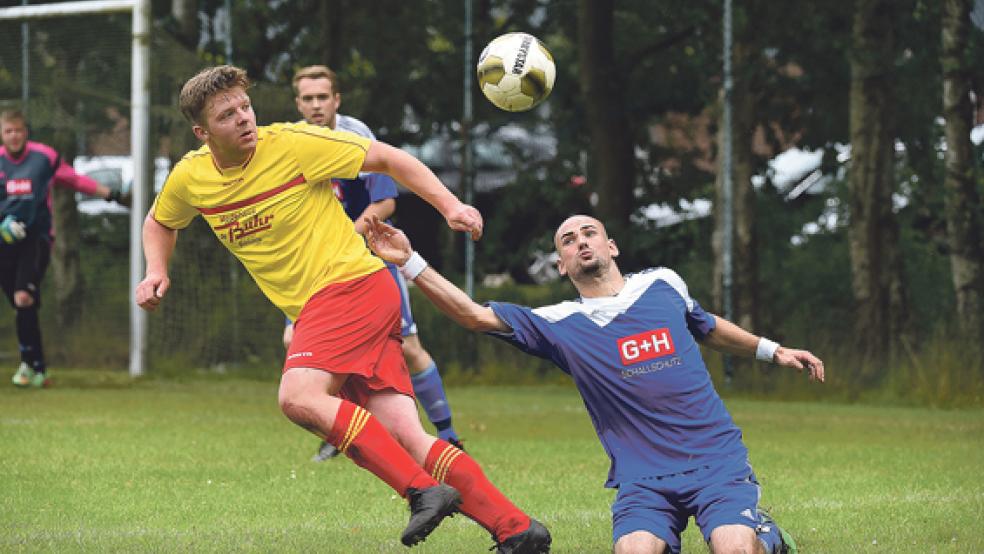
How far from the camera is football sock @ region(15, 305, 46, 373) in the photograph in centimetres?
1384

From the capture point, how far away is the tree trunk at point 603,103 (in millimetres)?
17938

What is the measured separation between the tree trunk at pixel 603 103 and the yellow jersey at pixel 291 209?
11860 mm

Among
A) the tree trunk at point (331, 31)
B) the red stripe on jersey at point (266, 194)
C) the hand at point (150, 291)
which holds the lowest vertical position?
the hand at point (150, 291)

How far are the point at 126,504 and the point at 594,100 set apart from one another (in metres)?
11.4

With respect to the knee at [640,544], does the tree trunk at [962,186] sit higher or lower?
higher

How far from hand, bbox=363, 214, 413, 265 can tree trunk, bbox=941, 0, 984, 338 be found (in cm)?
937

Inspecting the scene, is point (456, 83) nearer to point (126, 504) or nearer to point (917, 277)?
point (917, 277)

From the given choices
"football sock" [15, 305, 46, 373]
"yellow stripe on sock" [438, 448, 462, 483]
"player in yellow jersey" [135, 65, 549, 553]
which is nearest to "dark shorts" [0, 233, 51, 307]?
"football sock" [15, 305, 46, 373]

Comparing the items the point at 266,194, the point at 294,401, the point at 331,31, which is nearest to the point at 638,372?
the point at 294,401

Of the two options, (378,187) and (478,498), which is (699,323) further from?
(378,187)

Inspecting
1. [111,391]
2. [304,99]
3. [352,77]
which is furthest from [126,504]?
[352,77]

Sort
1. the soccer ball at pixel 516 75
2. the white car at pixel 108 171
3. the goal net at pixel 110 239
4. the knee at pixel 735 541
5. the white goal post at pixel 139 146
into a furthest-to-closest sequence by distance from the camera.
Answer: the white car at pixel 108 171 < the goal net at pixel 110 239 < the white goal post at pixel 139 146 < the soccer ball at pixel 516 75 < the knee at pixel 735 541

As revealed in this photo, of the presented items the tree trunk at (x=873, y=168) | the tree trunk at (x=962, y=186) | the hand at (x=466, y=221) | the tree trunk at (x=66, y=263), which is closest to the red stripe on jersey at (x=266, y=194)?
the hand at (x=466, y=221)

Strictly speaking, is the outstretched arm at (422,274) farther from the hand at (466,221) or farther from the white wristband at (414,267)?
the hand at (466,221)
